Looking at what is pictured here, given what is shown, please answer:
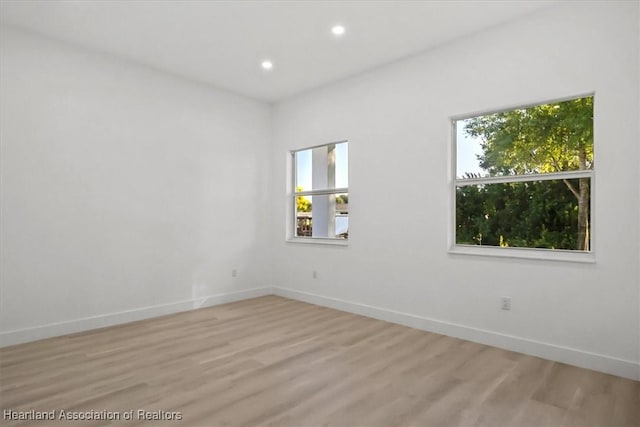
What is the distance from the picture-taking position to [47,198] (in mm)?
3604

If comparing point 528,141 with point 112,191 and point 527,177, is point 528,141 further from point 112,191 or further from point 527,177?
point 112,191

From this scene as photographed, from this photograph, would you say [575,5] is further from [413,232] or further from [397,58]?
[413,232]

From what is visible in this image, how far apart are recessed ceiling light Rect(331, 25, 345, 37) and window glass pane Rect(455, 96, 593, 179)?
1.46 meters

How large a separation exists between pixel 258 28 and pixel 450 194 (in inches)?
97.3

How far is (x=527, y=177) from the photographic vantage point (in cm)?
330

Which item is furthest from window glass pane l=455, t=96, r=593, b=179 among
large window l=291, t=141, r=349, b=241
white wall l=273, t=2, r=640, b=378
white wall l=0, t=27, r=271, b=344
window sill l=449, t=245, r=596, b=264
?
white wall l=0, t=27, r=271, b=344

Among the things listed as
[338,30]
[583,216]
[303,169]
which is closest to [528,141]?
[583,216]

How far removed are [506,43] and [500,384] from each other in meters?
2.89

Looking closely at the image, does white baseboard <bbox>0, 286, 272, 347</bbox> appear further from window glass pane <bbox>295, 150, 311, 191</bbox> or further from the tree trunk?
the tree trunk

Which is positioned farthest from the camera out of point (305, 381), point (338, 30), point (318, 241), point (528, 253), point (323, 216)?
point (323, 216)

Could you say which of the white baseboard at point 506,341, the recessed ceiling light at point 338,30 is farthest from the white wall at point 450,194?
the recessed ceiling light at point 338,30

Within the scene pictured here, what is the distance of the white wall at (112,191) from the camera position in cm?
347

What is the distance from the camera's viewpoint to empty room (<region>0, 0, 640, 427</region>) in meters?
2.57

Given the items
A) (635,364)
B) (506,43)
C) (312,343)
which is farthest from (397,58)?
(635,364)
